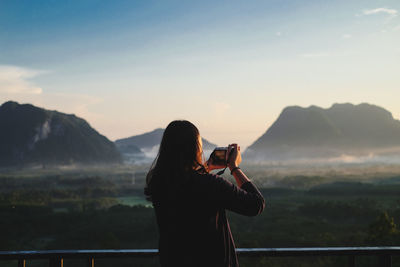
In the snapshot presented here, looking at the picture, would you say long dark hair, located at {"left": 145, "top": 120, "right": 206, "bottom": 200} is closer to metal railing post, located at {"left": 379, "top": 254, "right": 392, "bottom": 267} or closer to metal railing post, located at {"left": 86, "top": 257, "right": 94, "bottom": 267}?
metal railing post, located at {"left": 86, "top": 257, "right": 94, "bottom": 267}

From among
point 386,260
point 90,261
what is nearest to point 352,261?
point 386,260

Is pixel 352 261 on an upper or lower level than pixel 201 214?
lower

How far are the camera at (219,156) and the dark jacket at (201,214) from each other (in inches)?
7.2

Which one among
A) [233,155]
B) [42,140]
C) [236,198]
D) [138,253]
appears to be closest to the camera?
[236,198]

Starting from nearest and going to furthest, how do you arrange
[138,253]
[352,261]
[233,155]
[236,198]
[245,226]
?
[236,198] → [233,155] → [138,253] → [352,261] → [245,226]

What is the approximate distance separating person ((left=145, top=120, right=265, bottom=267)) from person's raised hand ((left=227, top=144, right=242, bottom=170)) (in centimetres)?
10

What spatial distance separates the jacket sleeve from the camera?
1.57 meters

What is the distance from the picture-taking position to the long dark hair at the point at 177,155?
1.63 meters

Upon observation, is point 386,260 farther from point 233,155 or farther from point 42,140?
point 42,140

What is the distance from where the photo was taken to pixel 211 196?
1.58m

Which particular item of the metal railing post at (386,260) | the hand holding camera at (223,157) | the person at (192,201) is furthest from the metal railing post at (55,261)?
the metal railing post at (386,260)

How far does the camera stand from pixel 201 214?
5.30 ft

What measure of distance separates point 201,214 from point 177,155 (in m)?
0.27

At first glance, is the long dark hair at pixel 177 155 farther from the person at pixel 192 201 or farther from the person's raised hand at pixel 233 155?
the person's raised hand at pixel 233 155
